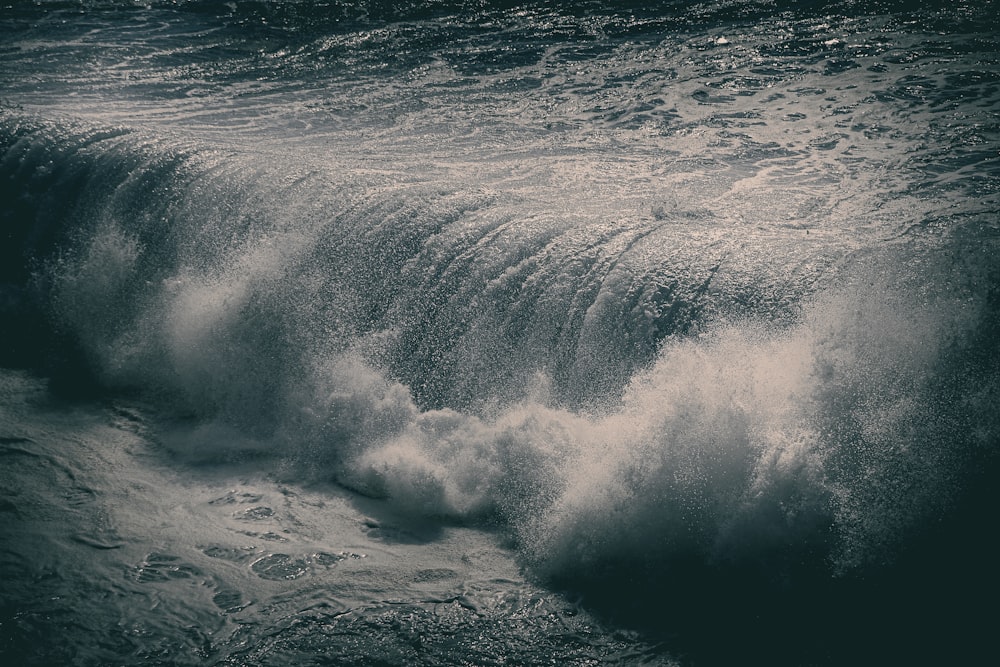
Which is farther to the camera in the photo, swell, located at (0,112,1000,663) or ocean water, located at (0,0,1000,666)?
swell, located at (0,112,1000,663)

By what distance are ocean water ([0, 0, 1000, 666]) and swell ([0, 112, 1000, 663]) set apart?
2 centimetres

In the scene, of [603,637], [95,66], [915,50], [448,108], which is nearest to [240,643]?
[603,637]

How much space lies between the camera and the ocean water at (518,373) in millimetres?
4180

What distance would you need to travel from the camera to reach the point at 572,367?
217 inches

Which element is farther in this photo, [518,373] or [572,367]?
[518,373]

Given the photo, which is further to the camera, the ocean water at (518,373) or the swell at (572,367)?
the swell at (572,367)

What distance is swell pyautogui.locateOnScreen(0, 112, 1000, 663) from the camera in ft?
14.1

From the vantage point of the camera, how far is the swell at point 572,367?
4.29m

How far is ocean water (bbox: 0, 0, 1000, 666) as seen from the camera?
13.7 ft

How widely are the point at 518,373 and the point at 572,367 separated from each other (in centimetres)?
39

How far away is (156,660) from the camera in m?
3.88

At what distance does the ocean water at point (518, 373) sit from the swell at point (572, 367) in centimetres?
2

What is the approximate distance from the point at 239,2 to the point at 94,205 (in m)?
→ 7.19

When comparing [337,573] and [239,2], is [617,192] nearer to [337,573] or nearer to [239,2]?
[337,573]
